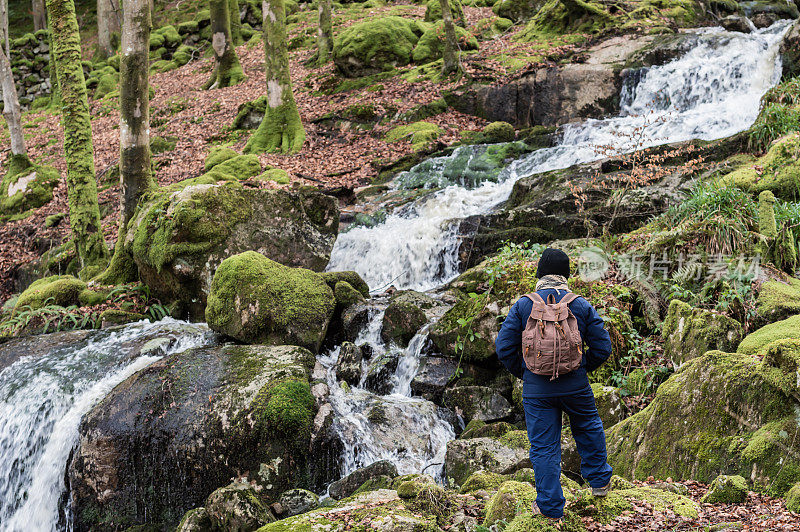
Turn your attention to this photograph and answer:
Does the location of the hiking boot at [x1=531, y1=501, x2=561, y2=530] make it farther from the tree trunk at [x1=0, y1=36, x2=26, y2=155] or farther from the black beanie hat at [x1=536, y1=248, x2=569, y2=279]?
the tree trunk at [x1=0, y1=36, x2=26, y2=155]

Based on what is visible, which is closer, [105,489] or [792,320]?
[792,320]

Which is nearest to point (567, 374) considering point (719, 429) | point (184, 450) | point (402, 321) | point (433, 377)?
point (719, 429)

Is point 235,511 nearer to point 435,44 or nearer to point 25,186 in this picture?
point 25,186

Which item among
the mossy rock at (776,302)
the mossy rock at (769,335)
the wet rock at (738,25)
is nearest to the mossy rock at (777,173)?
the mossy rock at (776,302)

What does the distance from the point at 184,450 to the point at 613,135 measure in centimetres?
1087

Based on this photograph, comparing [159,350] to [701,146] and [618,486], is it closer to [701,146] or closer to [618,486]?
[618,486]

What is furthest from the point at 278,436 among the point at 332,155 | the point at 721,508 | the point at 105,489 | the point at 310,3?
the point at 310,3

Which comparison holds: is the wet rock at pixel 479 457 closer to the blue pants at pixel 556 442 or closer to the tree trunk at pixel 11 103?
the blue pants at pixel 556 442

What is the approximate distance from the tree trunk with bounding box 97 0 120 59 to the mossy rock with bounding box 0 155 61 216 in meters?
11.6

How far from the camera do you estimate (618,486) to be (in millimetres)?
3760

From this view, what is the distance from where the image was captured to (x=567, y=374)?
3.46 metres

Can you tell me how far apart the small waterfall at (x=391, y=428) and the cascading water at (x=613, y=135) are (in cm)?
342

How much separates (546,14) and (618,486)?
18.5 m

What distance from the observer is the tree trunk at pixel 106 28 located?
25508 millimetres
